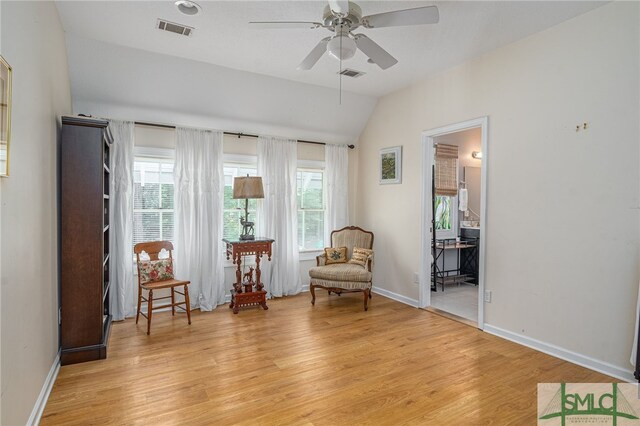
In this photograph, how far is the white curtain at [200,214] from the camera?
4.28 metres

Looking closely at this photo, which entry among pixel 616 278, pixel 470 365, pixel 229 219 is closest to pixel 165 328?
pixel 229 219

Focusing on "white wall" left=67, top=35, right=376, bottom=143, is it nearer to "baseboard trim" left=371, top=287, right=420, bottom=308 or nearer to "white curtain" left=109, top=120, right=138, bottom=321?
"white curtain" left=109, top=120, right=138, bottom=321

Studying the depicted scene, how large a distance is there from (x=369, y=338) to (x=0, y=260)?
9.47 ft

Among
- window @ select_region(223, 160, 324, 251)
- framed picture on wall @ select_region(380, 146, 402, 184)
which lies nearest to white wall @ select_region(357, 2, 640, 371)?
framed picture on wall @ select_region(380, 146, 402, 184)

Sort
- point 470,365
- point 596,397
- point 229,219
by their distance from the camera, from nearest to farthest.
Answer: point 596,397 < point 470,365 < point 229,219

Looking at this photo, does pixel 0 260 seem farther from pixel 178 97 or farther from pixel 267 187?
pixel 267 187

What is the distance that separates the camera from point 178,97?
4.09m

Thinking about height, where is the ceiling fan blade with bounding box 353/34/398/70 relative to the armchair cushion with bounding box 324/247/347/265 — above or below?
above

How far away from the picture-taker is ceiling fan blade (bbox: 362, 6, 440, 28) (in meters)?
2.14

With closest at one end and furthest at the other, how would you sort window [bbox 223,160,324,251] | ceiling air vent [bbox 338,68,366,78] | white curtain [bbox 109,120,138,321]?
white curtain [bbox 109,120,138,321], ceiling air vent [bbox 338,68,366,78], window [bbox 223,160,324,251]

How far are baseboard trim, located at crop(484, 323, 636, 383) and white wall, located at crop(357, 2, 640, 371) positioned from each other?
4 centimetres

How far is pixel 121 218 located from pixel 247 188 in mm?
1437

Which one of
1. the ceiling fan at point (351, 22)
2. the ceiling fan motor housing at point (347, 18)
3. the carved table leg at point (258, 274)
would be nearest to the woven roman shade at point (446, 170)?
the carved table leg at point (258, 274)

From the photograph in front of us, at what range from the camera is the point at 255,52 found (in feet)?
11.7
